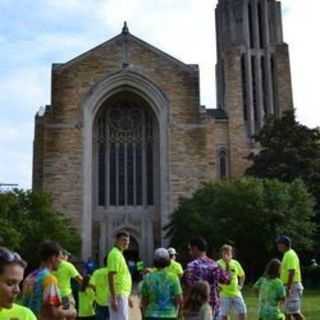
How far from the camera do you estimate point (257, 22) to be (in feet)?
144

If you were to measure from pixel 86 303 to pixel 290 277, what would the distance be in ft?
9.71

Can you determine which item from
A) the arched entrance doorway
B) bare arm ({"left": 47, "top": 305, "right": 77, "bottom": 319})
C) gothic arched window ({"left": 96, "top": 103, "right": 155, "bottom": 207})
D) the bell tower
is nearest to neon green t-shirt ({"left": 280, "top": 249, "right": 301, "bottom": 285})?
bare arm ({"left": 47, "top": 305, "right": 77, "bottom": 319})

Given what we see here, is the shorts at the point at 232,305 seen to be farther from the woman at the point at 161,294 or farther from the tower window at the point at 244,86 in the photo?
the tower window at the point at 244,86

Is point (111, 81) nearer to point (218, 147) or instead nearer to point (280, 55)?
point (218, 147)

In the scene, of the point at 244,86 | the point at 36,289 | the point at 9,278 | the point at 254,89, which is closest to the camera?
the point at 9,278

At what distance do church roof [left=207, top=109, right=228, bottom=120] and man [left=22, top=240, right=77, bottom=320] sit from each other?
3280cm

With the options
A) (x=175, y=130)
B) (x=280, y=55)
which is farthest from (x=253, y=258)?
(x=280, y=55)

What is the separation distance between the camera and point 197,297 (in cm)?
522

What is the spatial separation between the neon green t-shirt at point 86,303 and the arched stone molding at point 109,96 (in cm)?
2543

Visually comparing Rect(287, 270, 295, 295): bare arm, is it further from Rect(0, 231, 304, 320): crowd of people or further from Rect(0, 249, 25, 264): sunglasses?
Rect(0, 249, 25, 264): sunglasses

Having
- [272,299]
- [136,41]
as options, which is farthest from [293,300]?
[136,41]

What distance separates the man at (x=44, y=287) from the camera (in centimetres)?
426

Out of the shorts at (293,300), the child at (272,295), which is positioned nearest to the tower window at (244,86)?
the shorts at (293,300)

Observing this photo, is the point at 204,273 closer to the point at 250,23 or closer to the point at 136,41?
the point at 136,41
